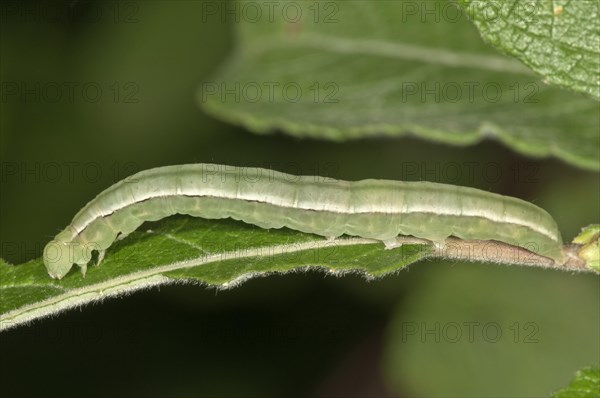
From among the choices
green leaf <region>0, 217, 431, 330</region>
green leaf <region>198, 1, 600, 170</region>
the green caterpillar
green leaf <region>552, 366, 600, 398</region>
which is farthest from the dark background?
green leaf <region>552, 366, 600, 398</region>

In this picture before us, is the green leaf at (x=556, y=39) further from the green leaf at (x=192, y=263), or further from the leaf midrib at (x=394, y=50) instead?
the leaf midrib at (x=394, y=50)

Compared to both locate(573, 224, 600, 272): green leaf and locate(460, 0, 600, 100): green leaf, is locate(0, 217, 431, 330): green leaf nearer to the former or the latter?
locate(573, 224, 600, 272): green leaf

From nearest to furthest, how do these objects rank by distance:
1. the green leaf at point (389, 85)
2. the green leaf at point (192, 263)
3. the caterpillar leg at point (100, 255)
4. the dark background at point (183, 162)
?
the green leaf at point (192, 263), the caterpillar leg at point (100, 255), the green leaf at point (389, 85), the dark background at point (183, 162)

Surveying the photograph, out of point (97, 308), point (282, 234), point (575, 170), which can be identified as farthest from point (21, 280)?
point (575, 170)

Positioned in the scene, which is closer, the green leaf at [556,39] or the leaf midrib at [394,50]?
the green leaf at [556,39]

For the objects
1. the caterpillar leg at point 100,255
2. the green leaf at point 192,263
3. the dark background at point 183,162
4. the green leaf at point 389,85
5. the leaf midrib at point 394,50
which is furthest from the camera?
the dark background at point 183,162

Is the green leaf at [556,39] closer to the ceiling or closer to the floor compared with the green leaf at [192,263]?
closer to the ceiling

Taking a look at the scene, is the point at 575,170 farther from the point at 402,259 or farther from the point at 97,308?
the point at 97,308

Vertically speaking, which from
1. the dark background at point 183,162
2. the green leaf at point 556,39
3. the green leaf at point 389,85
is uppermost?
the green leaf at point 556,39

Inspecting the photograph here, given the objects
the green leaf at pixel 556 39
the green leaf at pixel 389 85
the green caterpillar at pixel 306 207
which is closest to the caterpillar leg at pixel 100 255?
the green caterpillar at pixel 306 207
